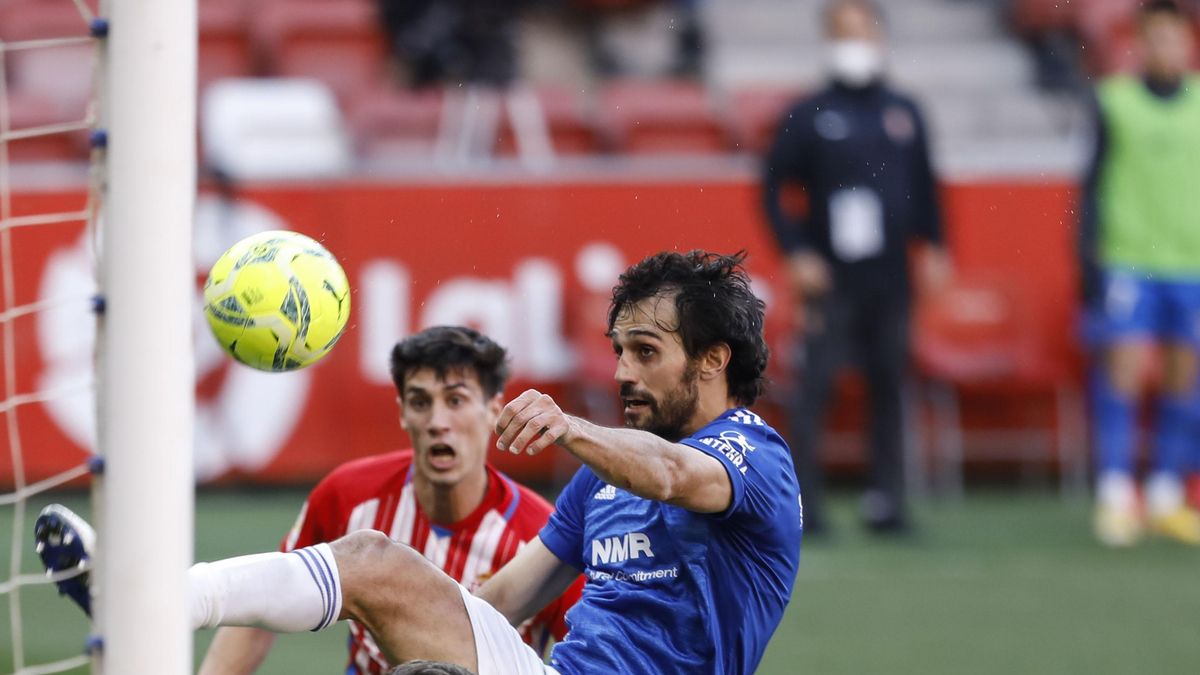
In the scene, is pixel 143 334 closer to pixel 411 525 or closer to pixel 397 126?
pixel 411 525

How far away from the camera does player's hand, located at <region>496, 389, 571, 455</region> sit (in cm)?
351

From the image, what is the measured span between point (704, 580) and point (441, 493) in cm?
107

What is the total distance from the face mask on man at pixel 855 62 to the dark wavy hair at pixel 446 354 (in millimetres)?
A: 4895

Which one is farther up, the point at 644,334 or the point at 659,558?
the point at 644,334

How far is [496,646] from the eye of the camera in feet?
13.7

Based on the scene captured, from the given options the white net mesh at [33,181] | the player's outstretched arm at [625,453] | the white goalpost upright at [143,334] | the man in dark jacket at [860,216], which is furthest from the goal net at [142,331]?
the man in dark jacket at [860,216]

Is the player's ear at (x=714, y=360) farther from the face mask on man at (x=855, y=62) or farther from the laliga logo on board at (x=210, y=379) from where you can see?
the laliga logo on board at (x=210, y=379)

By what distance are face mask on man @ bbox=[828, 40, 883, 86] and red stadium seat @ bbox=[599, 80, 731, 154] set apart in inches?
93.8

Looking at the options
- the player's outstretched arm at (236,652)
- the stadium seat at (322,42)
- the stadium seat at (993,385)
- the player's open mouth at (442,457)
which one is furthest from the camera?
the stadium seat at (322,42)

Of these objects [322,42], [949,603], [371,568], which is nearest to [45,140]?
[322,42]

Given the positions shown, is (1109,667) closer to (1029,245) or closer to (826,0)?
(1029,245)

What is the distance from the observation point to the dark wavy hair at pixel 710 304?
4191mm

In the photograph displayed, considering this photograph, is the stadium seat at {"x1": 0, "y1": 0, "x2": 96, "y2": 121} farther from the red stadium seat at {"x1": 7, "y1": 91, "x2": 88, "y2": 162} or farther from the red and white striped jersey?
the red and white striped jersey

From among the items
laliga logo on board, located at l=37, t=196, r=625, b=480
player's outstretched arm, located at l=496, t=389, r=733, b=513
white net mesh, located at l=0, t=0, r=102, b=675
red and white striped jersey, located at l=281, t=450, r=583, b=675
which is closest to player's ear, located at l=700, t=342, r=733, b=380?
player's outstretched arm, located at l=496, t=389, r=733, b=513
